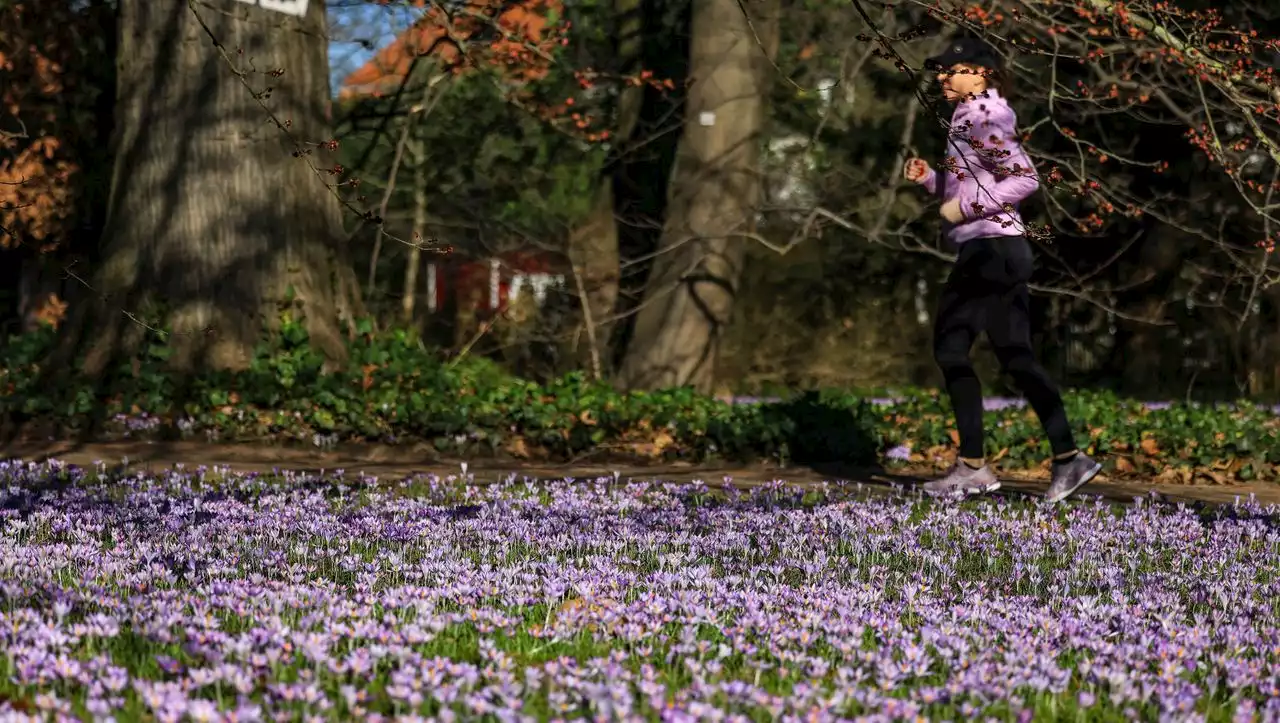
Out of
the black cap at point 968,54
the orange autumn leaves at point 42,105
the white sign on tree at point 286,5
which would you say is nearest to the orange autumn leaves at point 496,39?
the white sign on tree at point 286,5

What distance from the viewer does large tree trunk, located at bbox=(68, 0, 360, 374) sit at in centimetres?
1170

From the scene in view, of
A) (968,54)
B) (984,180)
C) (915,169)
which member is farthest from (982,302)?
(968,54)

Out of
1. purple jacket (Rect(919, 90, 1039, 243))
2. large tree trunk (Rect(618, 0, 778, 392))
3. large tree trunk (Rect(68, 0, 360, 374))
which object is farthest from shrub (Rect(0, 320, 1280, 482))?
large tree trunk (Rect(618, 0, 778, 392))

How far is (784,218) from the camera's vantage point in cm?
2047

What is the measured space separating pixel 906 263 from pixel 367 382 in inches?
424

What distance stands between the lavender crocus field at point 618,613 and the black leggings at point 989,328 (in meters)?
1.16

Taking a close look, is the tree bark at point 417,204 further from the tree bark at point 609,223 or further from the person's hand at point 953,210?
the person's hand at point 953,210

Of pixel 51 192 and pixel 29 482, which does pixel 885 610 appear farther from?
pixel 51 192

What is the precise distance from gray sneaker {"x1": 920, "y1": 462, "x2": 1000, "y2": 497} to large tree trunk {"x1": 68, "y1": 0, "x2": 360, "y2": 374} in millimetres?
5491

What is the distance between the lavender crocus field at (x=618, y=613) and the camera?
338 centimetres

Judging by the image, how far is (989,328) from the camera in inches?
315

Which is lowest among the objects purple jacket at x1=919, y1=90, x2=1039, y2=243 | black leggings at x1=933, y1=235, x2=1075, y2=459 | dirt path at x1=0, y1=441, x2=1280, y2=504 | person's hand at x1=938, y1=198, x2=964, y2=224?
dirt path at x1=0, y1=441, x2=1280, y2=504

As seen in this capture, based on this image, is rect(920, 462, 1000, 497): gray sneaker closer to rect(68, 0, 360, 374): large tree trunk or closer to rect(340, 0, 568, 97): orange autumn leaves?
rect(340, 0, 568, 97): orange autumn leaves

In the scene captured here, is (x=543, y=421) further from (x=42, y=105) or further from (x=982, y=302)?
(x=42, y=105)
